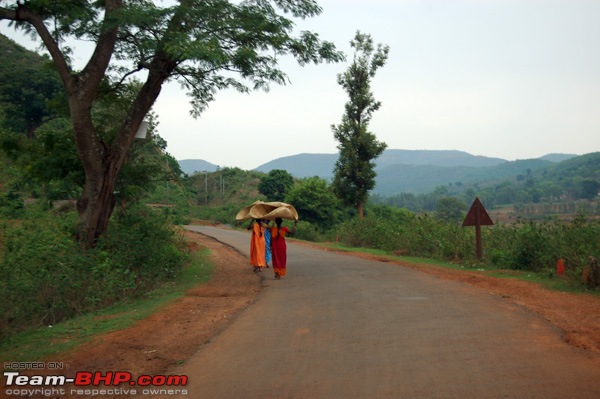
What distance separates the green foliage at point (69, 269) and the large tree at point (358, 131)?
16.9 meters

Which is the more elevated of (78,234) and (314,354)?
(78,234)

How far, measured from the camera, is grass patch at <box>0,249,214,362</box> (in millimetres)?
7008

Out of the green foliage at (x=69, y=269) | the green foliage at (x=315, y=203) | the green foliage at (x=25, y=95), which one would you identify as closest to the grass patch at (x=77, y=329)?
the green foliage at (x=69, y=269)

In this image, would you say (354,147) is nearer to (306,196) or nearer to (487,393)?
(306,196)

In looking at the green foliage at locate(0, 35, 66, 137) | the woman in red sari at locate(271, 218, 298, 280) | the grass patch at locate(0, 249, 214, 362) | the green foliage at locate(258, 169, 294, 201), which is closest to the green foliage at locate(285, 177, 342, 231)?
the green foliage at locate(258, 169, 294, 201)

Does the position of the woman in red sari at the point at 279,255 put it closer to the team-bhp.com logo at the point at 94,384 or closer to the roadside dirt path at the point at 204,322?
the roadside dirt path at the point at 204,322

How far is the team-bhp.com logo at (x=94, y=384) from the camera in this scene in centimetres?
560

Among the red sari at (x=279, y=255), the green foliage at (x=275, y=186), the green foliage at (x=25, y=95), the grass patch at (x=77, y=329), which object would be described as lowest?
the grass patch at (x=77, y=329)

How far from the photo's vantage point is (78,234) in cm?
1435

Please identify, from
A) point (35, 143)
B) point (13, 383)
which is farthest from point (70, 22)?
point (13, 383)

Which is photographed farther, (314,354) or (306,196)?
(306,196)

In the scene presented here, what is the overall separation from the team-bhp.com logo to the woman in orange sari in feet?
30.6

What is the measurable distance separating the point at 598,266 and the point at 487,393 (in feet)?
28.0

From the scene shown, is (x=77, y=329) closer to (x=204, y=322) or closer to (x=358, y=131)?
(x=204, y=322)
